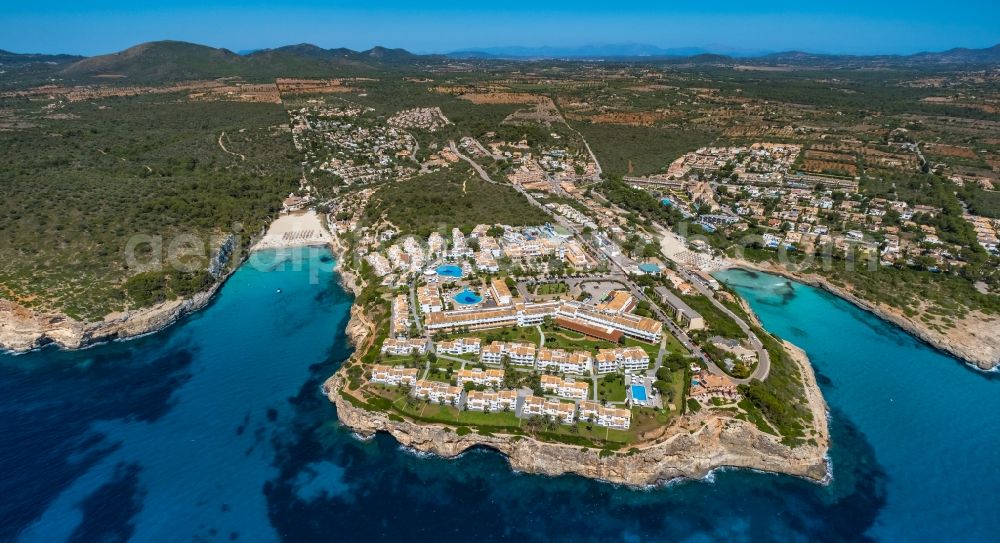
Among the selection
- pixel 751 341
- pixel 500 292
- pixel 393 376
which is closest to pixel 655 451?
pixel 751 341

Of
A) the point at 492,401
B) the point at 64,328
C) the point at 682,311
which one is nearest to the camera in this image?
the point at 492,401

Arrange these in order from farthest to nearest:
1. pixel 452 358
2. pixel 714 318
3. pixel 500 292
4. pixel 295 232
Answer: pixel 295 232 < pixel 500 292 < pixel 714 318 < pixel 452 358

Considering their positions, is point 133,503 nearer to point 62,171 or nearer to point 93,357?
point 93,357

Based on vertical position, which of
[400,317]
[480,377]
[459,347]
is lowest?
→ [480,377]

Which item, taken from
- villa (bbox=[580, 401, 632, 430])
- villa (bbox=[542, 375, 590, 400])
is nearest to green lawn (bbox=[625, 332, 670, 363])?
villa (bbox=[542, 375, 590, 400])

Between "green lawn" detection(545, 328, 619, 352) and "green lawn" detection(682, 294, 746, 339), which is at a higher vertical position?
"green lawn" detection(682, 294, 746, 339)

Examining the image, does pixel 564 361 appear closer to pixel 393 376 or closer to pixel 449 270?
pixel 393 376

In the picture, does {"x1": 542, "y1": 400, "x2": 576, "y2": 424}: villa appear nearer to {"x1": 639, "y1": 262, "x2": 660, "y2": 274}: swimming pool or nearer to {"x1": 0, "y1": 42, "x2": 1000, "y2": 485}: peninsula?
{"x1": 0, "y1": 42, "x2": 1000, "y2": 485}: peninsula
